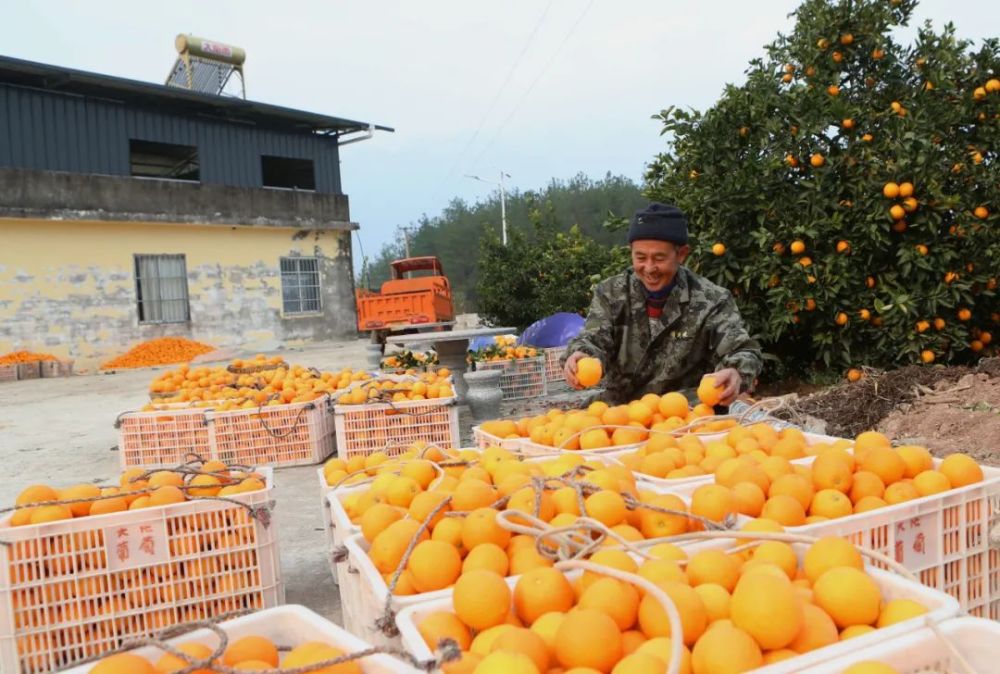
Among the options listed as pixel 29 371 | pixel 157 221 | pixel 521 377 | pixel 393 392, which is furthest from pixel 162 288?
pixel 393 392

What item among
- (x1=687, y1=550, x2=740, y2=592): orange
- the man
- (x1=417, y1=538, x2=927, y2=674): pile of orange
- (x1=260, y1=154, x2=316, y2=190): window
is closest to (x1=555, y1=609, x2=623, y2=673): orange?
(x1=417, y1=538, x2=927, y2=674): pile of orange

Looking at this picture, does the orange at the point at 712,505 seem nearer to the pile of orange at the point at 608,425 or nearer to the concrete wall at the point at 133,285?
the pile of orange at the point at 608,425

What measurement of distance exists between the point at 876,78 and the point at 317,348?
52.5 feet

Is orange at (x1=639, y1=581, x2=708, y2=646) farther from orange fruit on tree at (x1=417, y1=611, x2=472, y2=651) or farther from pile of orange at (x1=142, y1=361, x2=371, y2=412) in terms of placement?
pile of orange at (x1=142, y1=361, x2=371, y2=412)

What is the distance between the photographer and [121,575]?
2355 mm

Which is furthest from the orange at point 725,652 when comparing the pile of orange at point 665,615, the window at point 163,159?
the window at point 163,159

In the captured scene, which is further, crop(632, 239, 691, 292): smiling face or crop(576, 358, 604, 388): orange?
crop(632, 239, 691, 292): smiling face

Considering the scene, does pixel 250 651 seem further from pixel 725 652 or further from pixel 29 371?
pixel 29 371

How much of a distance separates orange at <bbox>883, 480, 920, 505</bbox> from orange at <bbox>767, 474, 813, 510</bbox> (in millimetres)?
197

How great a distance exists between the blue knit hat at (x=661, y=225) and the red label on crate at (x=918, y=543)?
96.2 inches

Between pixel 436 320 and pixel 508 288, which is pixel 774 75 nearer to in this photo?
pixel 508 288

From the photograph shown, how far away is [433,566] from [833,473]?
47.0 inches

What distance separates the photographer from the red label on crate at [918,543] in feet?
6.05

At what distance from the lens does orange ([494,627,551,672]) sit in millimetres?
1154
